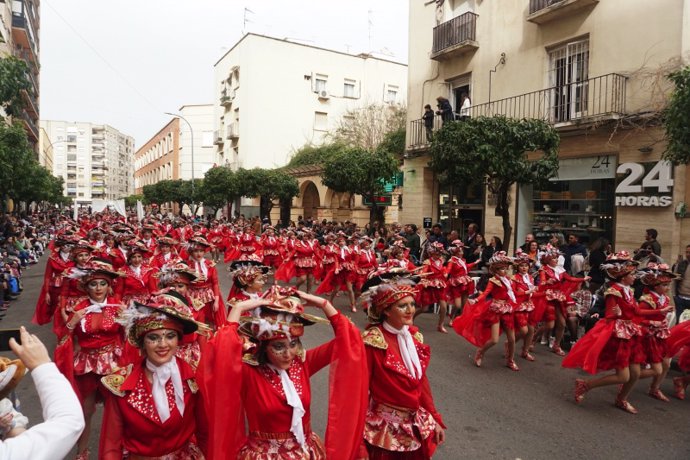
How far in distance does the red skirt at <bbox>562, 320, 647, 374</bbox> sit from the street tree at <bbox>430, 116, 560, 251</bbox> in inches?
211

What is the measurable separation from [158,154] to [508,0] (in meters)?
66.4

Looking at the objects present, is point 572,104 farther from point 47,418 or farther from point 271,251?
point 47,418

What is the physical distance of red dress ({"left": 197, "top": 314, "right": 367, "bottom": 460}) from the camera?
2.94m

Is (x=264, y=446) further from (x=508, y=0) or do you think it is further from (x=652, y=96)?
(x=508, y=0)

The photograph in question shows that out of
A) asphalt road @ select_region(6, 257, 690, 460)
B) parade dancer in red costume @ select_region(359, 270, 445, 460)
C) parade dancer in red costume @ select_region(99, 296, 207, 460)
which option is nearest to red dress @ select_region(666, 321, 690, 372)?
asphalt road @ select_region(6, 257, 690, 460)

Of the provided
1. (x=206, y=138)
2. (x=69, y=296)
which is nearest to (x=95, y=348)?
(x=69, y=296)

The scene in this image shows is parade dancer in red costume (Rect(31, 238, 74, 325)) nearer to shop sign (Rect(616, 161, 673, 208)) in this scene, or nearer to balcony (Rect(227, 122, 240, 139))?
→ shop sign (Rect(616, 161, 673, 208))

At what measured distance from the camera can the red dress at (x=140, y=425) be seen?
3027 mm

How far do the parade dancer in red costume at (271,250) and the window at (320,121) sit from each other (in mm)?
26652

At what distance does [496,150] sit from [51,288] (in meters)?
8.84

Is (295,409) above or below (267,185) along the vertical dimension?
below

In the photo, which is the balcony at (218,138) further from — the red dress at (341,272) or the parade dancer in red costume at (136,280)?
the parade dancer in red costume at (136,280)

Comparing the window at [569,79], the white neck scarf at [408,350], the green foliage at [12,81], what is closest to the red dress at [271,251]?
the green foliage at [12,81]

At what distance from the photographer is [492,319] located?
7.55 m
